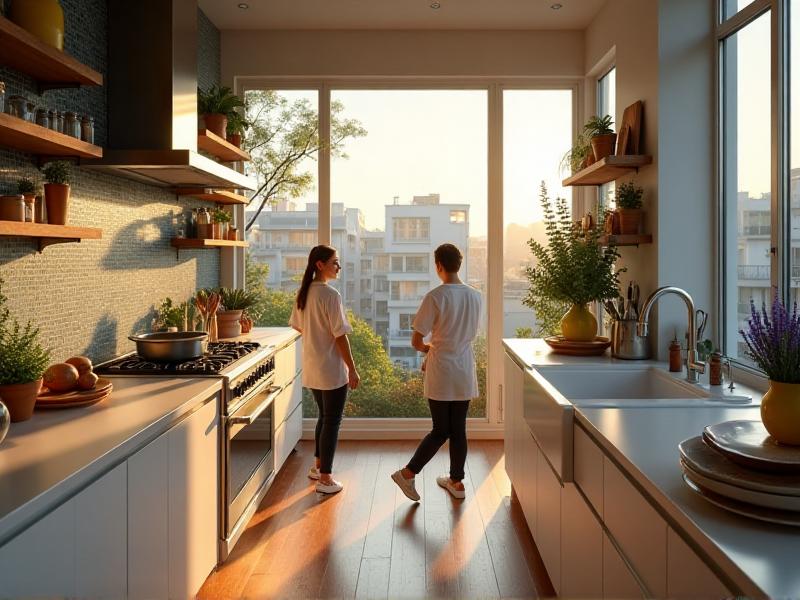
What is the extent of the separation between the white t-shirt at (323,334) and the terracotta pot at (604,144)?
5.38 feet

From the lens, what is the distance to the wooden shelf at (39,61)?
220cm

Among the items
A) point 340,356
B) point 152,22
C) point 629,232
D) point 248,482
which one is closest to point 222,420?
point 248,482

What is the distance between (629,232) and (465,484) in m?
1.72

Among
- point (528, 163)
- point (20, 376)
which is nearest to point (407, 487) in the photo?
point (20, 376)

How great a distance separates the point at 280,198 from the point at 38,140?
9.60 feet

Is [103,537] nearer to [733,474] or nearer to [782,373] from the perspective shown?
[733,474]

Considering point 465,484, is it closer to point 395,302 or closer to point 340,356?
point 340,356

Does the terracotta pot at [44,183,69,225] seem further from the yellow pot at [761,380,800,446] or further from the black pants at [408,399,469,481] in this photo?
the yellow pot at [761,380,800,446]

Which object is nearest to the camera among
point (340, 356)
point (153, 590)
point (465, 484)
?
point (153, 590)

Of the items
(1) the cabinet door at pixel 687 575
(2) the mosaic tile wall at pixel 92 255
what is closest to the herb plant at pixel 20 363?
(2) the mosaic tile wall at pixel 92 255

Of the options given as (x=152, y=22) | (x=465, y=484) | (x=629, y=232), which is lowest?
(x=465, y=484)

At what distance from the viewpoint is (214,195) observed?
4.63 m

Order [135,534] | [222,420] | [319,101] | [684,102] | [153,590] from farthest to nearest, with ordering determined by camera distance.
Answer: [319,101] < [684,102] < [222,420] < [153,590] < [135,534]

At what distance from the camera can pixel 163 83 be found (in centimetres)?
328
